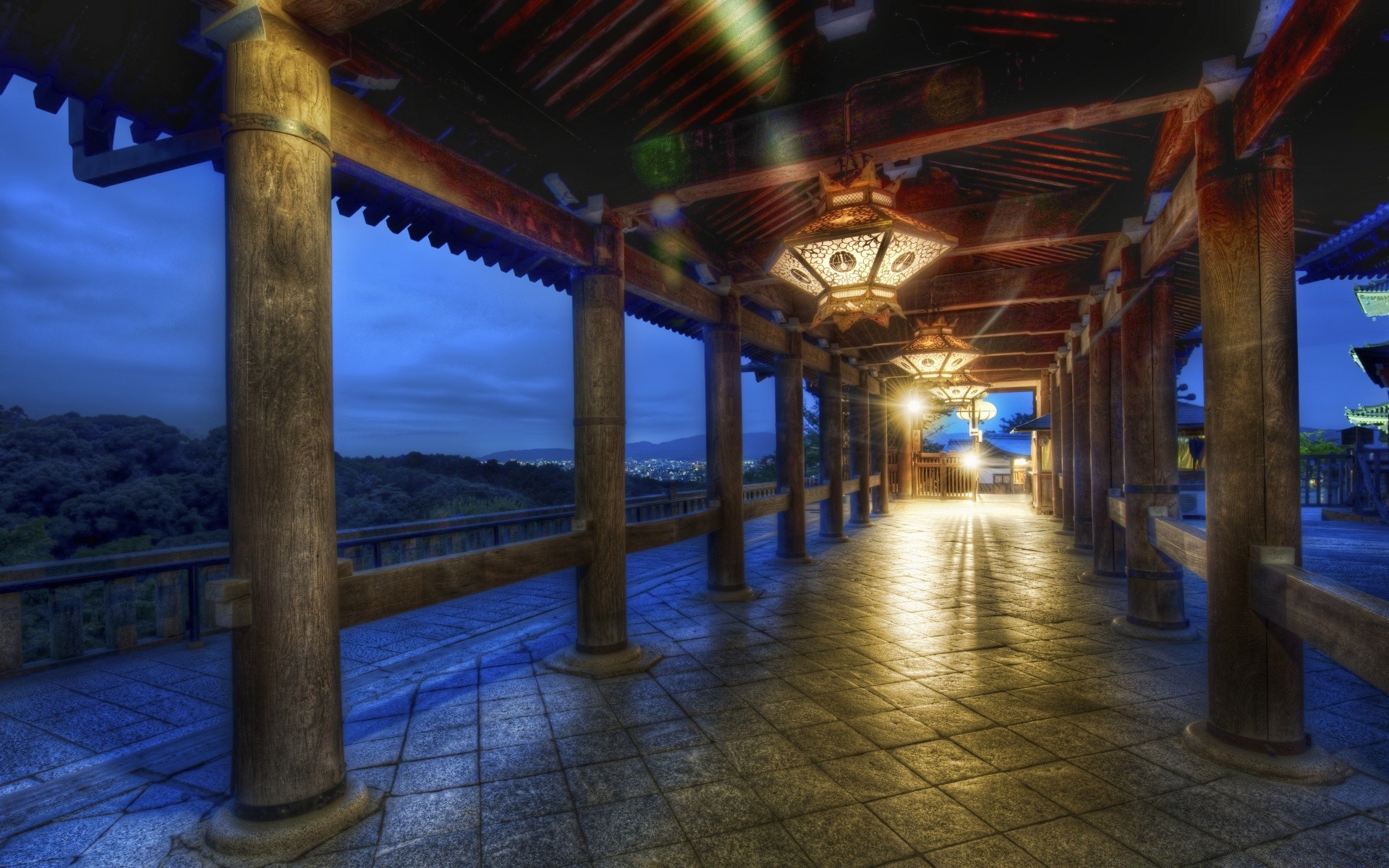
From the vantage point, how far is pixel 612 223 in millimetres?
5629

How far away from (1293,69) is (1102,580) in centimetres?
687

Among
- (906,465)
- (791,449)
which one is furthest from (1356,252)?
(906,465)

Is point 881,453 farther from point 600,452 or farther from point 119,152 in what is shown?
point 119,152

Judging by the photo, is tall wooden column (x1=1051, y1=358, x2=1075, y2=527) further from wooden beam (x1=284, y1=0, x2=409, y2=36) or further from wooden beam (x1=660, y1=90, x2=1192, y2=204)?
wooden beam (x1=284, y1=0, x2=409, y2=36)

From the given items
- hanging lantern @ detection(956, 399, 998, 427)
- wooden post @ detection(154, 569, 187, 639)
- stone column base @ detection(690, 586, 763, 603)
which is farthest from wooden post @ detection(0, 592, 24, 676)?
hanging lantern @ detection(956, 399, 998, 427)

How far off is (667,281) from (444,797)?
16.5ft

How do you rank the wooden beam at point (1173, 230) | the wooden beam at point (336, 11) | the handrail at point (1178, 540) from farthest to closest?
the wooden beam at point (1173, 230)
the handrail at point (1178, 540)
the wooden beam at point (336, 11)

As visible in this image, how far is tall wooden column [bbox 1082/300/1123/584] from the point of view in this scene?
8.23 meters

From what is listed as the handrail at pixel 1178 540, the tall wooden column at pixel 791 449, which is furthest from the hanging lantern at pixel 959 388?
the handrail at pixel 1178 540

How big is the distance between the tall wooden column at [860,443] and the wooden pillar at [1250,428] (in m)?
11.3

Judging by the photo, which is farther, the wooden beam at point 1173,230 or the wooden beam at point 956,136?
the wooden beam at point 1173,230

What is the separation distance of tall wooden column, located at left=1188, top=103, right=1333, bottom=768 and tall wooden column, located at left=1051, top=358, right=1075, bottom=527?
31.5ft

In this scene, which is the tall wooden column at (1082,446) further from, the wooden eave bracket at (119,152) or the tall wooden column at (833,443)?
the wooden eave bracket at (119,152)

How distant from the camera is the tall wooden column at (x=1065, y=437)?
12938 mm
